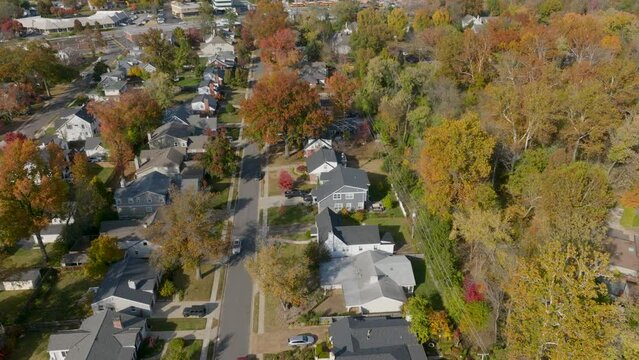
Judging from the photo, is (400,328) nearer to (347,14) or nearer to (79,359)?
(79,359)

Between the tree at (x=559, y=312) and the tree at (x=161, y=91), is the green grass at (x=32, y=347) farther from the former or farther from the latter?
the tree at (x=161, y=91)

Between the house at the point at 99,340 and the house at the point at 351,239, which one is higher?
the house at the point at 351,239

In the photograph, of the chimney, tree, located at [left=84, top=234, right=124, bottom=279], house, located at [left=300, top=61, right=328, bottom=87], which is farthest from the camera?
house, located at [left=300, top=61, right=328, bottom=87]

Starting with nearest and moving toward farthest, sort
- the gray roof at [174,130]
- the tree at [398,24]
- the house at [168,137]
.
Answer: the house at [168,137]
the gray roof at [174,130]
the tree at [398,24]

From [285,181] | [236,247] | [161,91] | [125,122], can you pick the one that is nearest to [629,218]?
[285,181]

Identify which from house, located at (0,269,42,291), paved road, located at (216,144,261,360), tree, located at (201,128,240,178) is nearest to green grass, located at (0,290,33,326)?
house, located at (0,269,42,291)

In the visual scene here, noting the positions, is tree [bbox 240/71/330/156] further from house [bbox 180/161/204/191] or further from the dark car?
the dark car

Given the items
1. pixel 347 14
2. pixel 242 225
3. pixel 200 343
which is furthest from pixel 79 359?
pixel 347 14

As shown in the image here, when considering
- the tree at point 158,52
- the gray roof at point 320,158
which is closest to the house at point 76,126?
the tree at point 158,52
